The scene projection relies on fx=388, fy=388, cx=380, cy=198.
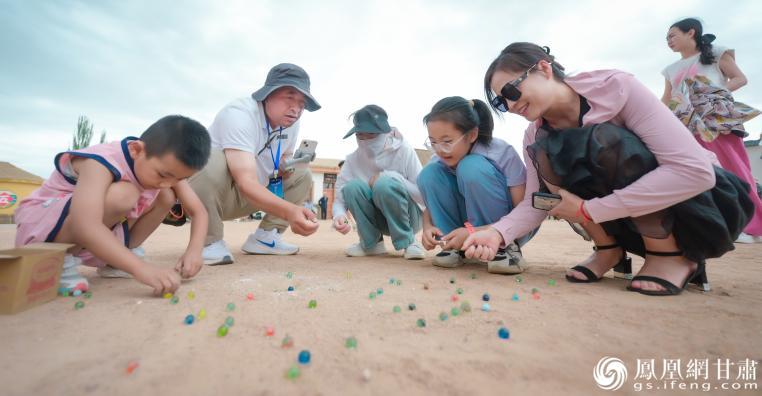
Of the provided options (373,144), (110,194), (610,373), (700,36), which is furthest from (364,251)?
(700,36)

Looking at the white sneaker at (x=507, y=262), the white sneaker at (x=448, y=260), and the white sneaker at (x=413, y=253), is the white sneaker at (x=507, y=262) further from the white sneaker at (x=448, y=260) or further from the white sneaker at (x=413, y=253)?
the white sneaker at (x=413, y=253)

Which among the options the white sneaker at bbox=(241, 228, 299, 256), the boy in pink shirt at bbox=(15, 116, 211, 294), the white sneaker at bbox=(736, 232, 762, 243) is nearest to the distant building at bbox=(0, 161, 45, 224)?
the white sneaker at bbox=(241, 228, 299, 256)

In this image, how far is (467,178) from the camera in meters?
2.36

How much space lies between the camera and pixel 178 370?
37.1 inches

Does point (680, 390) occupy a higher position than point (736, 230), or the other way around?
point (736, 230)

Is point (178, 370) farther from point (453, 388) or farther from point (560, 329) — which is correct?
point (560, 329)

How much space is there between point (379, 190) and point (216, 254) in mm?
1250

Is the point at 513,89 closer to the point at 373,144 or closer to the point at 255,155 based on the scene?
the point at 373,144

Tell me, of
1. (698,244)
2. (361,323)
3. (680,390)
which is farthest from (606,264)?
(361,323)

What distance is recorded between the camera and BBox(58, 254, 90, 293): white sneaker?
1647mm

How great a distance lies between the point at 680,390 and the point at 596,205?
100cm

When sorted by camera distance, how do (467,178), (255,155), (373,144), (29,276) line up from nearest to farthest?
(29,276) → (467,178) → (255,155) → (373,144)

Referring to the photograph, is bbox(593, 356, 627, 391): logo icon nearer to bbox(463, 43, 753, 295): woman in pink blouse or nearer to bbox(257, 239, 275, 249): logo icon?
bbox(463, 43, 753, 295): woman in pink blouse

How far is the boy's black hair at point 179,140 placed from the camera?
68.9 inches
